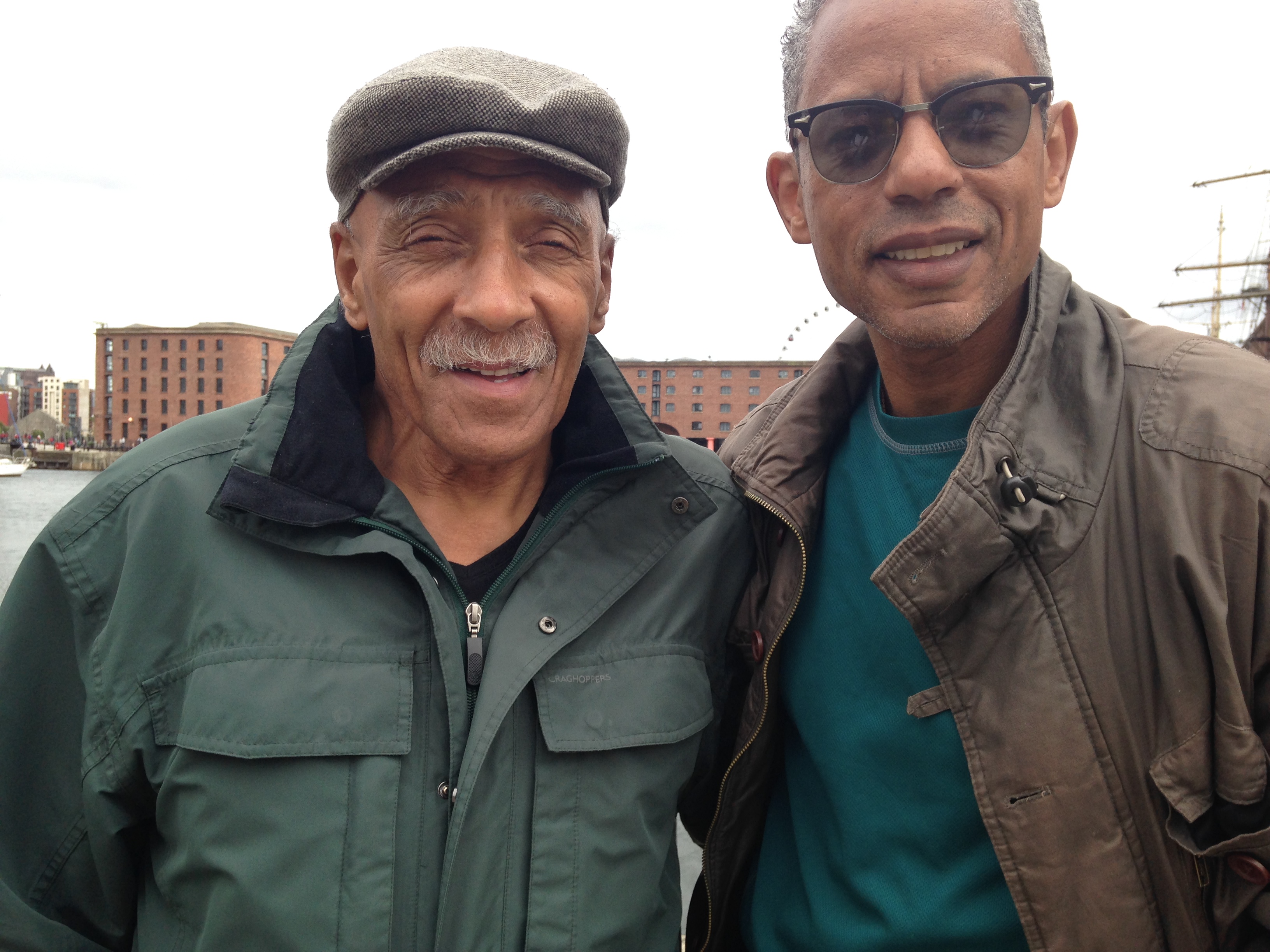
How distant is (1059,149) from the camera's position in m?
2.22

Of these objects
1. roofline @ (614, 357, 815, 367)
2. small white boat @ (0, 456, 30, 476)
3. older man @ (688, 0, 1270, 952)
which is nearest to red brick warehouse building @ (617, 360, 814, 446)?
roofline @ (614, 357, 815, 367)

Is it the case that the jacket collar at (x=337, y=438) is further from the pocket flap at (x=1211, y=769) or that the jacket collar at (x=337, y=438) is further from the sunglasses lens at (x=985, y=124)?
the pocket flap at (x=1211, y=769)

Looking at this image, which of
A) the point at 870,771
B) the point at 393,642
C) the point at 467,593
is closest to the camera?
the point at 393,642

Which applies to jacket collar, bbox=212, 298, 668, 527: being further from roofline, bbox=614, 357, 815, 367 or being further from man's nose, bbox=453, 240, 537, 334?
roofline, bbox=614, 357, 815, 367

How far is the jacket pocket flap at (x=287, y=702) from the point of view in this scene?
5.82ft

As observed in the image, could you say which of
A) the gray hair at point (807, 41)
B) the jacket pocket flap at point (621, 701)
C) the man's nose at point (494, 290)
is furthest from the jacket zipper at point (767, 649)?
the gray hair at point (807, 41)

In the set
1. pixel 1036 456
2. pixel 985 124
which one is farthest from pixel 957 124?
pixel 1036 456

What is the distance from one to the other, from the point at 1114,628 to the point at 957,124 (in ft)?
4.06

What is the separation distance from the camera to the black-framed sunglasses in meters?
1.99

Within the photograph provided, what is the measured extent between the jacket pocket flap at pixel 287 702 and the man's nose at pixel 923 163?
166 centimetres

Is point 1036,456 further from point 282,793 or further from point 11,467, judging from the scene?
point 11,467

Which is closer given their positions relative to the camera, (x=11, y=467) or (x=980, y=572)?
(x=980, y=572)

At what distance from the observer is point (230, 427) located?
2.16 m

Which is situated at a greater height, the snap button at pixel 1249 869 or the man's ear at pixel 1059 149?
the man's ear at pixel 1059 149
